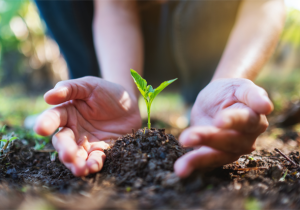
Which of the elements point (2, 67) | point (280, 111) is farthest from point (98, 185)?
point (2, 67)

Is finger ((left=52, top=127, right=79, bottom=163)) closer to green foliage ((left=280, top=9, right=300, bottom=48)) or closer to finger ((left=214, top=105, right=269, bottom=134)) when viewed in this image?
finger ((left=214, top=105, right=269, bottom=134))

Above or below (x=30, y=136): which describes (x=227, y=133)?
above

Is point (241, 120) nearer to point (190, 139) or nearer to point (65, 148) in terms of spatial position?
point (190, 139)

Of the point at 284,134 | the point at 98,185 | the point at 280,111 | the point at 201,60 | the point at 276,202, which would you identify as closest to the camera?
the point at 276,202

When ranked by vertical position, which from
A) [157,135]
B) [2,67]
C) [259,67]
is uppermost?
[2,67]

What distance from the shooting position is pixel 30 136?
2139 millimetres

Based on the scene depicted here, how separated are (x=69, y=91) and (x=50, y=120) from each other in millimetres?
249

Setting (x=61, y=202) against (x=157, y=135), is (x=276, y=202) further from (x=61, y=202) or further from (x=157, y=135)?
(x=61, y=202)

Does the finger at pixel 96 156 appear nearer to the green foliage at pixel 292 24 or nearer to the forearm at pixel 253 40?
the forearm at pixel 253 40

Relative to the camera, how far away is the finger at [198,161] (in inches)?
39.8

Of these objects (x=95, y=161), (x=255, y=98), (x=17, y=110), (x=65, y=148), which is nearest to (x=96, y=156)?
(x=95, y=161)

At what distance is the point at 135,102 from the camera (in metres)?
1.98

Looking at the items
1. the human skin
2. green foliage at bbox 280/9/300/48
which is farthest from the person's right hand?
green foliage at bbox 280/9/300/48

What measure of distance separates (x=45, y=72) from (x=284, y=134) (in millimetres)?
7788
